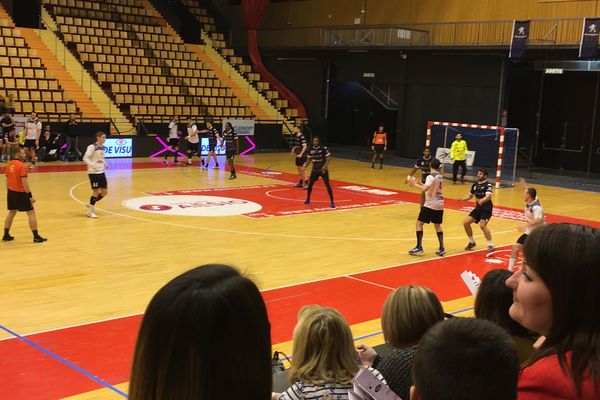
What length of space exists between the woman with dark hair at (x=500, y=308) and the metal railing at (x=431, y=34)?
80.8ft

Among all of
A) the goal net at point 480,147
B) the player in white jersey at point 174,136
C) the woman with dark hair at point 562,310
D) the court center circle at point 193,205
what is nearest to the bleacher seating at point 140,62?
the player in white jersey at point 174,136

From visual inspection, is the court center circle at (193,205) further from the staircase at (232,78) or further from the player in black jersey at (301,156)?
the staircase at (232,78)

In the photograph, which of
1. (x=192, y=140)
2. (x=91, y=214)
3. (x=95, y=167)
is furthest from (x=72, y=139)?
(x=91, y=214)

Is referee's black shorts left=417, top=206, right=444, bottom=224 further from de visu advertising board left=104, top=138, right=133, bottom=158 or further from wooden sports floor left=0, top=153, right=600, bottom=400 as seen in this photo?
de visu advertising board left=104, top=138, right=133, bottom=158

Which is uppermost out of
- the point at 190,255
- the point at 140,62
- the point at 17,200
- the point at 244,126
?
the point at 140,62

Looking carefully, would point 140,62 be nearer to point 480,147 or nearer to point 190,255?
point 480,147

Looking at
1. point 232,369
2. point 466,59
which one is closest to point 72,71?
point 466,59

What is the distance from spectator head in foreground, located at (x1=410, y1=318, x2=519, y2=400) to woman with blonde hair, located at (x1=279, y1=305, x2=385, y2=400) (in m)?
1.89

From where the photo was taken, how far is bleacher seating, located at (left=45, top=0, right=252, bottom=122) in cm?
3148

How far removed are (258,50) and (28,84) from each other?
43.5ft

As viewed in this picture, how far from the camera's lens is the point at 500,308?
359 centimetres

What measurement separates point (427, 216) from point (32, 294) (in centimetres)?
690

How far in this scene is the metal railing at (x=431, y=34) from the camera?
27.1 m

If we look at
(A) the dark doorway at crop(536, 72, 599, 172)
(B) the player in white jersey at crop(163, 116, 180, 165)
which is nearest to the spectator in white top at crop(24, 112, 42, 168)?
(B) the player in white jersey at crop(163, 116, 180, 165)
